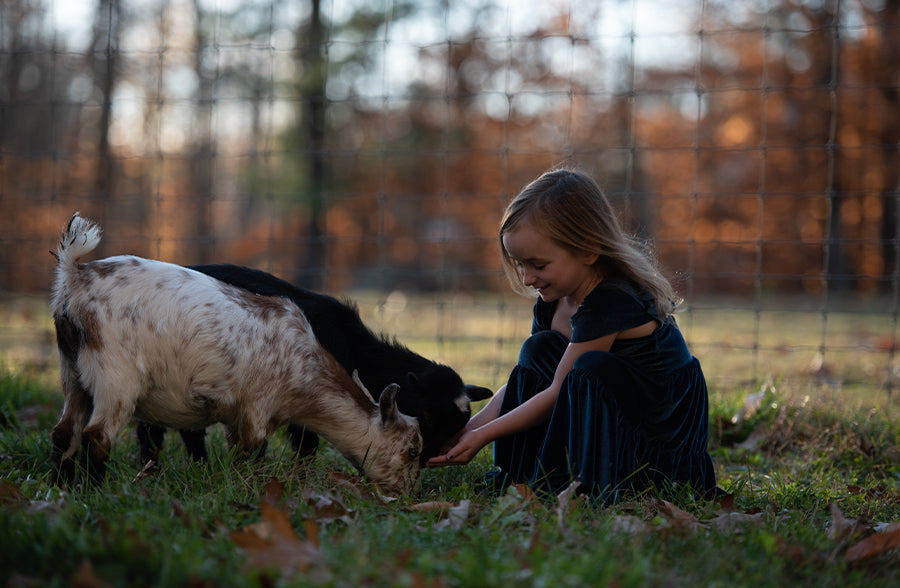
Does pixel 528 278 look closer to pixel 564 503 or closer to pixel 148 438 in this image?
pixel 564 503

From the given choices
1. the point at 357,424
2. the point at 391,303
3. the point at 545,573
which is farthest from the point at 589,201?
the point at 391,303

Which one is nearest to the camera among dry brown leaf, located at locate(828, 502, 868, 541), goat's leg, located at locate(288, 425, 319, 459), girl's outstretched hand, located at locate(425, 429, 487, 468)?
dry brown leaf, located at locate(828, 502, 868, 541)

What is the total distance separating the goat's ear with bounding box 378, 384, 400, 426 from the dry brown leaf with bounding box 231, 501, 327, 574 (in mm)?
970

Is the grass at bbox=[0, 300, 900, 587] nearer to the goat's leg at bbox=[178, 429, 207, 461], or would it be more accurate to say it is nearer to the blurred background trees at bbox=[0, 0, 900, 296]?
the goat's leg at bbox=[178, 429, 207, 461]

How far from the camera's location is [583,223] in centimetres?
315

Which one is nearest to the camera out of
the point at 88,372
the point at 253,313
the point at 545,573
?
the point at 545,573

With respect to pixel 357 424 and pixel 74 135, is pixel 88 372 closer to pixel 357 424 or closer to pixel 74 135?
pixel 357 424

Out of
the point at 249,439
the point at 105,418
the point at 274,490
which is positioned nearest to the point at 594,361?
the point at 274,490

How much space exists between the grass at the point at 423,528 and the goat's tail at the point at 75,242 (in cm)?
82

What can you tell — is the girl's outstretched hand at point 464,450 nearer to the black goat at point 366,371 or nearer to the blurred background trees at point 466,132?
the black goat at point 366,371

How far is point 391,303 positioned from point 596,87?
779 cm

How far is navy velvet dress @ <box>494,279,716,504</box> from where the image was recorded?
2943 mm

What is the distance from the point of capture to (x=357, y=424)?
329 cm

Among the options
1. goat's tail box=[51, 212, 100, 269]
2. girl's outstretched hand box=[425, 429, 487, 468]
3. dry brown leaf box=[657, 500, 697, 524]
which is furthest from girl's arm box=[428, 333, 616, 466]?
goat's tail box=[51, 212, 100, 269]
